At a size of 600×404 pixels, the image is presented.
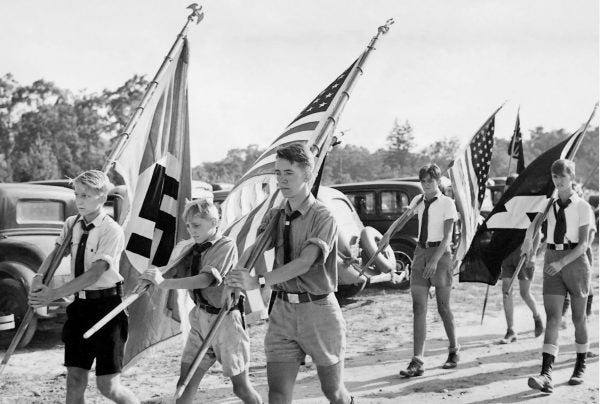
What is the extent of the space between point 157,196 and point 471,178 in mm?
4027

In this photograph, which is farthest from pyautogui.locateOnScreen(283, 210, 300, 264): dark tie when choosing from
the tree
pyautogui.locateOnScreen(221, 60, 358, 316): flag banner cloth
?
the tree

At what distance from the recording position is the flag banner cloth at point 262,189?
5.13 m

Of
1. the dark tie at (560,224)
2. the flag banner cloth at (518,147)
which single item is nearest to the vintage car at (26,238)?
the dark tie at (560,224)

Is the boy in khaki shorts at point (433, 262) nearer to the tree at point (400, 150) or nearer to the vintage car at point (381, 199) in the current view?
the vintage car at point (381, 199)

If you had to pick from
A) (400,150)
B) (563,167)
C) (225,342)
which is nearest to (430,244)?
(563,167)

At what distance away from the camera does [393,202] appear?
42.1 ft

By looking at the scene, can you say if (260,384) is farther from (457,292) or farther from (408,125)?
(408,125)

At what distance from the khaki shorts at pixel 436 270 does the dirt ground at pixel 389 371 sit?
2.64ft

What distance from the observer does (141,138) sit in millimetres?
5422

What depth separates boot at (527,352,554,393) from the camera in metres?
5.37

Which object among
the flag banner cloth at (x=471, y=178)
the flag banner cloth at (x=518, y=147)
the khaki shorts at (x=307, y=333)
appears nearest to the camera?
the khaki shorts at (x=307, y=333)

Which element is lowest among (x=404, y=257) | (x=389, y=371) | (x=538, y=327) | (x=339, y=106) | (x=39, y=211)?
(x=389, y=371)

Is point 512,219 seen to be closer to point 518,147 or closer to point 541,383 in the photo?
point 541,383

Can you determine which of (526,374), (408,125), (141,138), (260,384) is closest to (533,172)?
(526,374)
